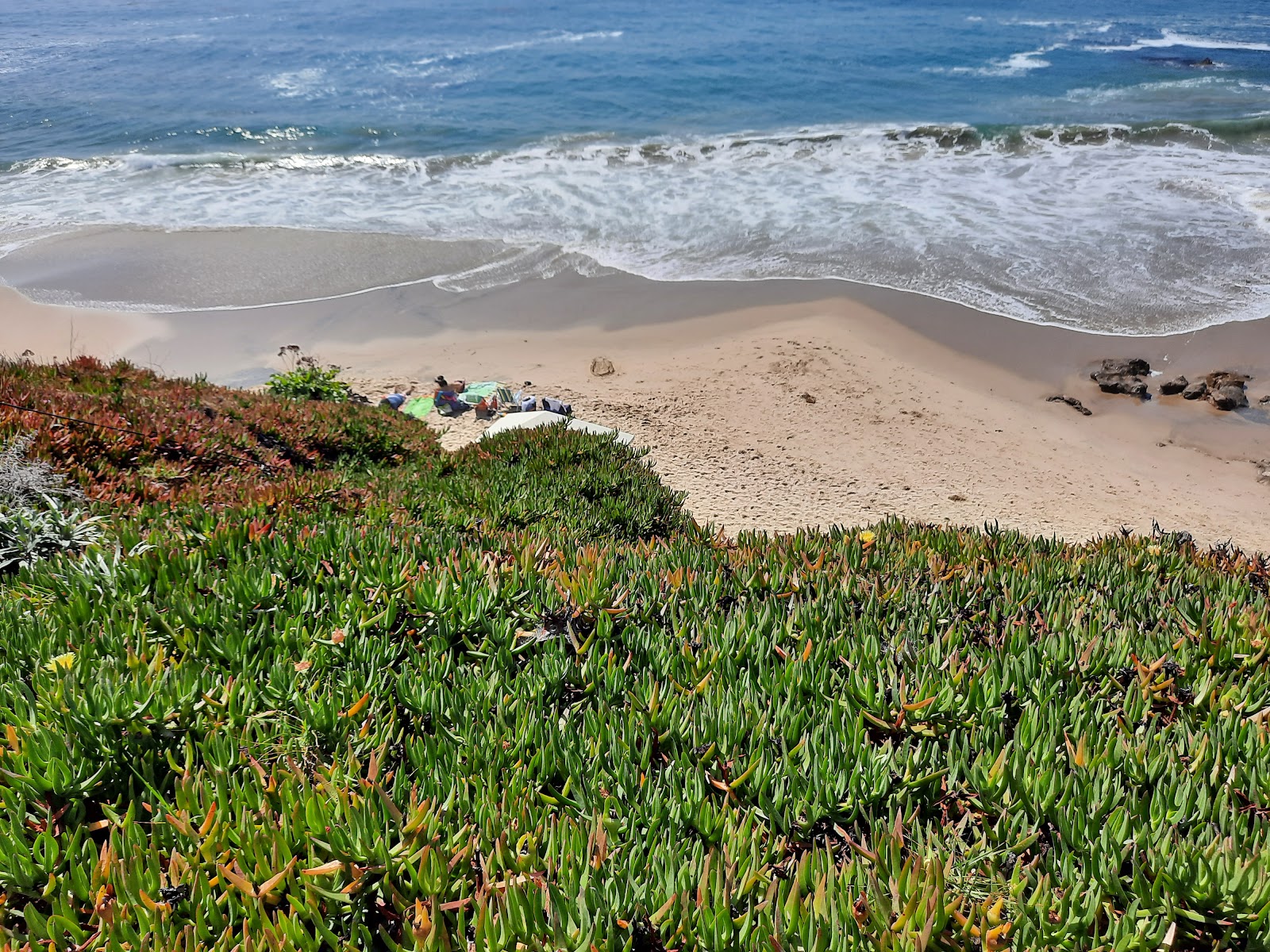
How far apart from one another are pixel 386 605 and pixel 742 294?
12771mm

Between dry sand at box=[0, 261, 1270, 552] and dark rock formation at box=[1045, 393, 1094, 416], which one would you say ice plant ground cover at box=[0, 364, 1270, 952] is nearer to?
dry sand at box=[0, 261, 1270, 552]

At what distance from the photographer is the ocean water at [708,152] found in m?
16.2

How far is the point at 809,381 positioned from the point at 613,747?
403 inches

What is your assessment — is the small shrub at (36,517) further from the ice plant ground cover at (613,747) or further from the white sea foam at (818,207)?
the white sea foam at (818,207)

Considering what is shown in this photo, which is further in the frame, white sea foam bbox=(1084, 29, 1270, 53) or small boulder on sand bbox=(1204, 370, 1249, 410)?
white sea foam bbox=(1084, 29, 1270, 53)

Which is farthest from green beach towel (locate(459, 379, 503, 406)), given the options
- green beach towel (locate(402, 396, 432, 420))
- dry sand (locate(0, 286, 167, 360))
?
dry sand (locate(0, 286, 167, 360))

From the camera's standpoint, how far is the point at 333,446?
25.5ft

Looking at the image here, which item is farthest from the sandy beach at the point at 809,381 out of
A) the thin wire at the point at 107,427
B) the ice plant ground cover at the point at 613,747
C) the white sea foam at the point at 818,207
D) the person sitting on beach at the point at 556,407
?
the ice plant ground cover at the point at 613,747

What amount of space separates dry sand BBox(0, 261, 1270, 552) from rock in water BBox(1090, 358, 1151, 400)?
22 centimetres

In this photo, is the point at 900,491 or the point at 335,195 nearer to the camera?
the point at 900,491

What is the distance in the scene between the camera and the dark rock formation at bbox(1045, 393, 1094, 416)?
11156 millimetres

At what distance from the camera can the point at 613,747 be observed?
7.77 feet

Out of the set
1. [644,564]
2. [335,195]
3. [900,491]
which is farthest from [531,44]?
[644,564]

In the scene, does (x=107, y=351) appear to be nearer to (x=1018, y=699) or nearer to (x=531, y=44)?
(x=1018, y=699)
